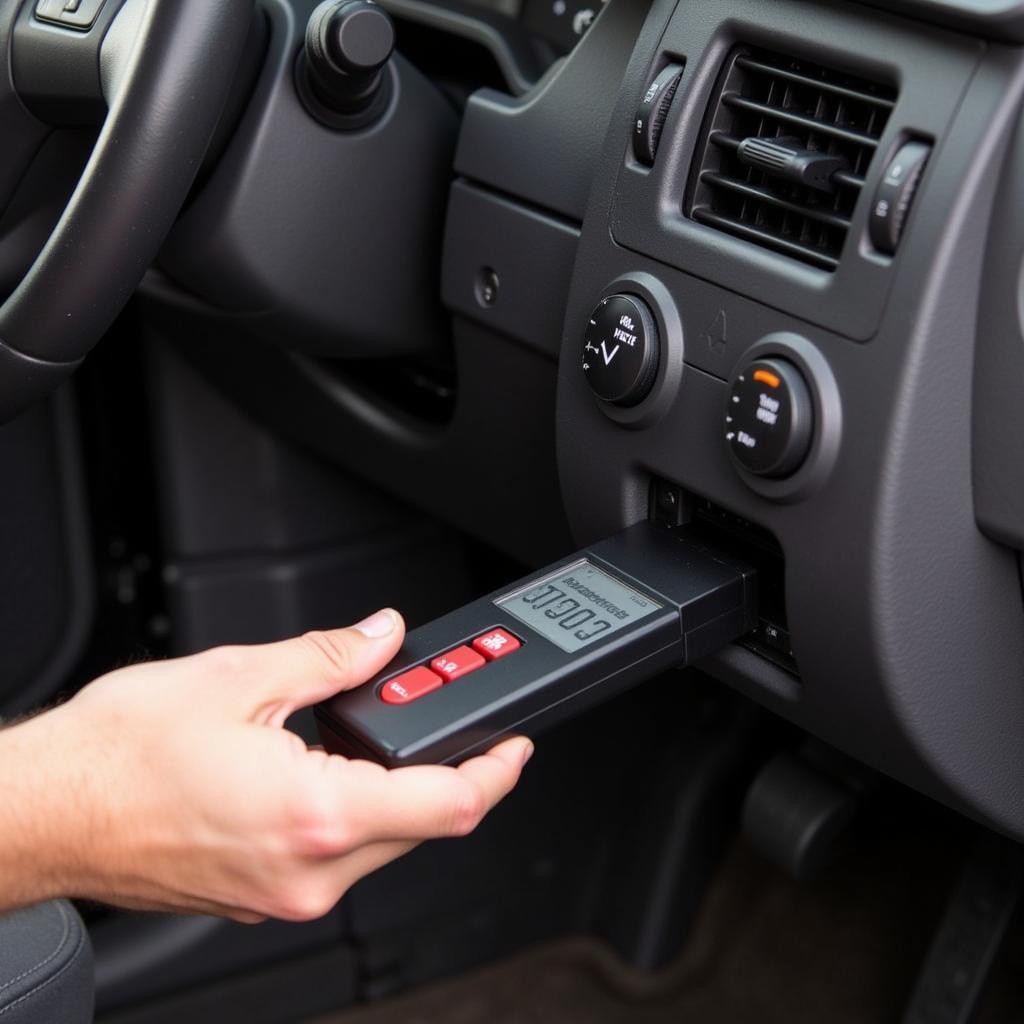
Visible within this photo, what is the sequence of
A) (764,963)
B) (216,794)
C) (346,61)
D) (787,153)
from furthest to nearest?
(764,963) < (346,61) < (787,153) < (216,794)

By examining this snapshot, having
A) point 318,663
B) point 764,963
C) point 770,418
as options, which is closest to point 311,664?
point 318,663

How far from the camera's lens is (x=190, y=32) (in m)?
0.83

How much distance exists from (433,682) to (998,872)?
79 cm

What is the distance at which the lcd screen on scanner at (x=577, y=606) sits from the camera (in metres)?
0.76

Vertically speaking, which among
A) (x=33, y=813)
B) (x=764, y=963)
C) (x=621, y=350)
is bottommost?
(x=764, y=963)

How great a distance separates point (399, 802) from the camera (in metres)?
0.65

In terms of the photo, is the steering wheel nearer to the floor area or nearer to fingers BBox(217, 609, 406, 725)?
fingers BBox(217, 609, 406, 725)

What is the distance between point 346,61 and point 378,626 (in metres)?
0.38

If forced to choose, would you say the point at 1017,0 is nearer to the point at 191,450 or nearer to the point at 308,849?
the point at 308,849

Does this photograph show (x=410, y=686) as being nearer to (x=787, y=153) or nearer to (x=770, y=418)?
(x=770, y=418)

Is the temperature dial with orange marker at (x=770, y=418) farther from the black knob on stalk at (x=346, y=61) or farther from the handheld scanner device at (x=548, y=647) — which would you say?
the black knob on stalk at (x=346, y=61)

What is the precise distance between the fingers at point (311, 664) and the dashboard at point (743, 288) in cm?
21

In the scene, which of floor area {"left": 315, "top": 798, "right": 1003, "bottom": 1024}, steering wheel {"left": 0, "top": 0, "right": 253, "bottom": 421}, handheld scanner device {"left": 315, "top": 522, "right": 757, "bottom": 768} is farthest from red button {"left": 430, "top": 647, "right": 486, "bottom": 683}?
floor area {"left": 315, "top": 798, "right": 1003, "bottom": 1024}

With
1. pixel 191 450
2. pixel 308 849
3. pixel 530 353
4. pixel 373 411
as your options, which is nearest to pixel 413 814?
pixel 308 849
